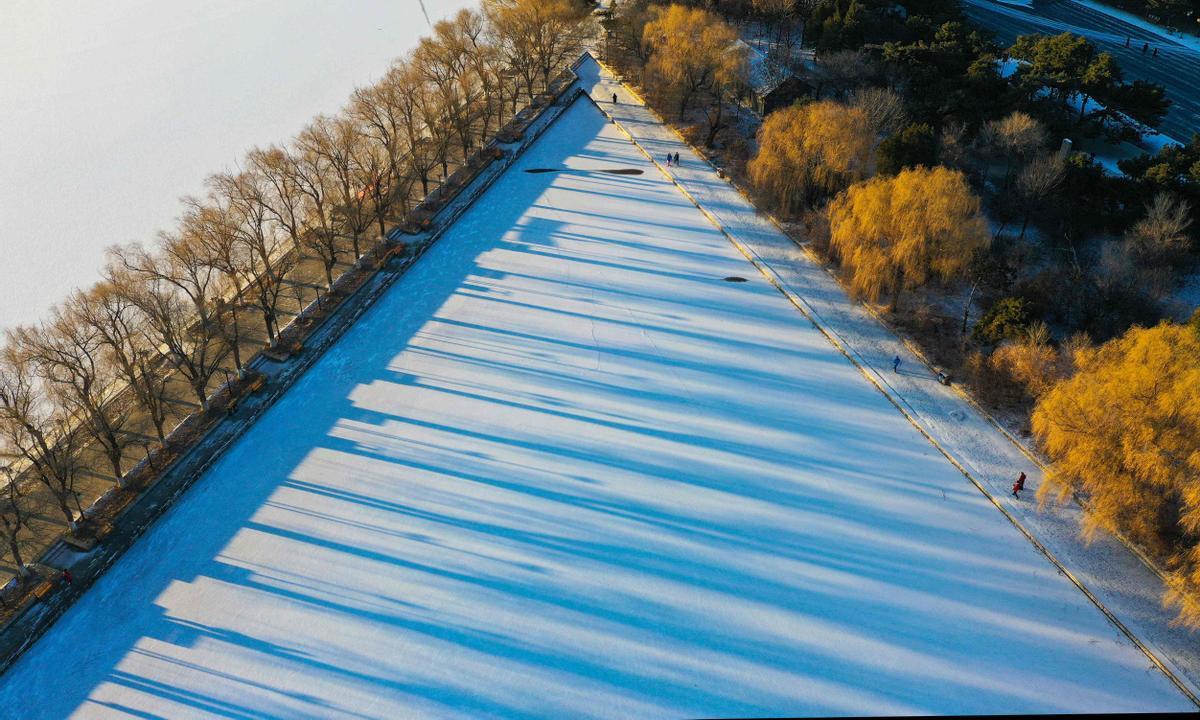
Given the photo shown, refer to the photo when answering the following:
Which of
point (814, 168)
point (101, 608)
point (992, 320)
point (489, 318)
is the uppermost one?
point (814, 168)

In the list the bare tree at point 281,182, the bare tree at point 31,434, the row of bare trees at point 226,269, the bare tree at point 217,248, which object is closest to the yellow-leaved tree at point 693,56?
the row of bare trees at point 226,269

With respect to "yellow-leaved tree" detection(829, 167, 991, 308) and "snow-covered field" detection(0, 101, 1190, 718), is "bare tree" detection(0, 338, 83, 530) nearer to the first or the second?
"snow-covered field" detection(0, 101, 1190, 718)

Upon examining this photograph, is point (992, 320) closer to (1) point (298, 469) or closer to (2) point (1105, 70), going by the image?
(2) point (1105, 70)

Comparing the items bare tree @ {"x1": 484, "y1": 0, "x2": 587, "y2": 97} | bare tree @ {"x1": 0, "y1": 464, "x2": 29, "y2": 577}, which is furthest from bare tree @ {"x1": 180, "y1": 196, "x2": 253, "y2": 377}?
bare tree @ {"x1": 484, "y1": 0, "x2": 587, "y2": 97}

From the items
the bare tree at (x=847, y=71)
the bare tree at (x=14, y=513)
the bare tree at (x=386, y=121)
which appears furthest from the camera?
the bare tree at (x=847, y=71)

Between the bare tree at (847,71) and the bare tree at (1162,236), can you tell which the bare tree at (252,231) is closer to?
the bare tree at (847,71)

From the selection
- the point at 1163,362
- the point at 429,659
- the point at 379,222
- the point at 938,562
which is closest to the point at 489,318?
the point at 379,222
